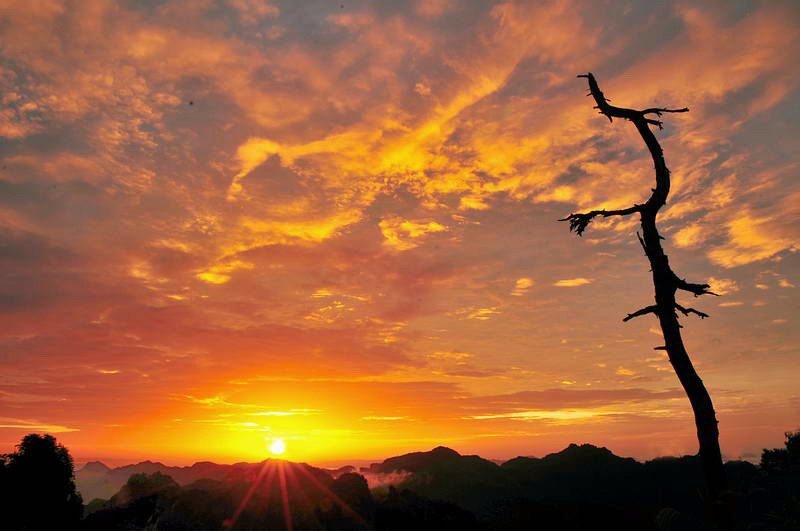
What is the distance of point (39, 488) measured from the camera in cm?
8362

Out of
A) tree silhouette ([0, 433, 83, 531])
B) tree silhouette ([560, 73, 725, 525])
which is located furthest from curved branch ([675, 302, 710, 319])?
tree silhouette ([0, 433, 83, 531])

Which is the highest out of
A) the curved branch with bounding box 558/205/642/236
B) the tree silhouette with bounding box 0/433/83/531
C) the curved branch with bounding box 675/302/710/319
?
the curved branch with bounding box 558/205/642/236

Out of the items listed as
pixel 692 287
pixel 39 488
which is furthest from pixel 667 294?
pixel 39 488

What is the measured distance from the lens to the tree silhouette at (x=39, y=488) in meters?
78.8

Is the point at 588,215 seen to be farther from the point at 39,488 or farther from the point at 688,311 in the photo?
the point at 39,488

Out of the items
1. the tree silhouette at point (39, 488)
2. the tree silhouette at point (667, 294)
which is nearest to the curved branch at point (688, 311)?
the tree silhouette at point (667, 294)

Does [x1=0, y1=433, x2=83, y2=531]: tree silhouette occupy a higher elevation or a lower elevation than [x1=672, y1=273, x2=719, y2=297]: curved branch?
lower

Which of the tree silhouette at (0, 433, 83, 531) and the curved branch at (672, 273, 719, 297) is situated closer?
the curved branch at (672, 273, 719, 297)

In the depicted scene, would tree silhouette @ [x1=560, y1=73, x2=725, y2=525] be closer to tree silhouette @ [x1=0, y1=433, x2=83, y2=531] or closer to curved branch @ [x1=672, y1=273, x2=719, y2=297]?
curved branch @ [x1=672, y1=273, x2=719, y2=297]

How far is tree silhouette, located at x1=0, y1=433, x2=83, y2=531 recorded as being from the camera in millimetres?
78750

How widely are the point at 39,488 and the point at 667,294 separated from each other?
10295 centimetres

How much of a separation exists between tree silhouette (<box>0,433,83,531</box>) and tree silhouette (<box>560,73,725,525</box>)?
94295 mm

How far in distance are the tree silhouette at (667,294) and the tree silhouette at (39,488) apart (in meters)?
94.3

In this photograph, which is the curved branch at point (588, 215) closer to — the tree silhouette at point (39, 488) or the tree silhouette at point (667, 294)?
the tree silhouette at point (667, 294)
